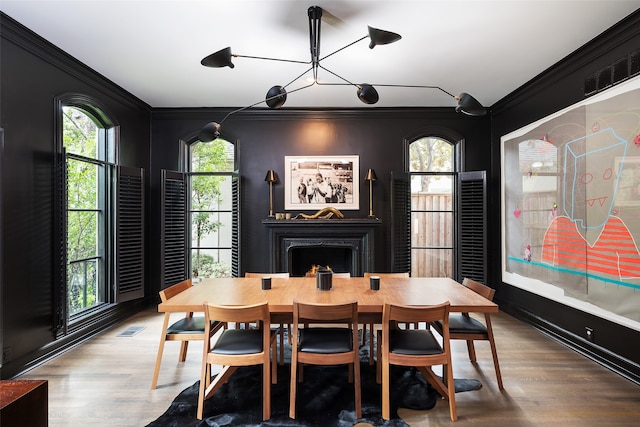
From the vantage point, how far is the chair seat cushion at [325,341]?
2381mm

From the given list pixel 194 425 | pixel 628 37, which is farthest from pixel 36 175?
pixel 628 37

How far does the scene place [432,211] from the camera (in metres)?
5.33

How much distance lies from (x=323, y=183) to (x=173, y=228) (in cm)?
236

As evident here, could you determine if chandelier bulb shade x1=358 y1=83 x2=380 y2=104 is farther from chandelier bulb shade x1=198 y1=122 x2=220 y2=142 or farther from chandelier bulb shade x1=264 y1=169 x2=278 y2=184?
chandelier bulb shade x1=264 y1=169 x2=278 y2=184

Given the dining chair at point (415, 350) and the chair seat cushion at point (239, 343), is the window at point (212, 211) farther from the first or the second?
the dining chair at point (415, 350)

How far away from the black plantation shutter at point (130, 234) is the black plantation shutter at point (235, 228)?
→ 1246 mm

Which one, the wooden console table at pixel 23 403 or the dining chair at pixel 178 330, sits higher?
the wooden console table at pixel 23 403

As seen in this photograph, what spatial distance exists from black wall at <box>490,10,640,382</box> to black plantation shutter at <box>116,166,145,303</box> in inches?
203

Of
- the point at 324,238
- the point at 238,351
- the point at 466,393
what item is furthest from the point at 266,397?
the point at 324,238

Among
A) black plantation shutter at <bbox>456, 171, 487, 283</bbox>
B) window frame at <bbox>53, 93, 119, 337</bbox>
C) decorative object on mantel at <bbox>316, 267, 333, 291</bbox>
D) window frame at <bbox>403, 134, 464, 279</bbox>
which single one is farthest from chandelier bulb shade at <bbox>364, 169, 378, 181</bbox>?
window frame at <bbox>53, 93, 119, 337</bbox>

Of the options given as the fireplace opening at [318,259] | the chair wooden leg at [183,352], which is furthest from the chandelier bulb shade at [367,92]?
the fireplace opening at [318,259]

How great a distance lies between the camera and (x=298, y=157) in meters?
5.26

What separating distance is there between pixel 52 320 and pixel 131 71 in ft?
9.26

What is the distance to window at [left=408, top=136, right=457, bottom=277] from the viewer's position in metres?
5.31
